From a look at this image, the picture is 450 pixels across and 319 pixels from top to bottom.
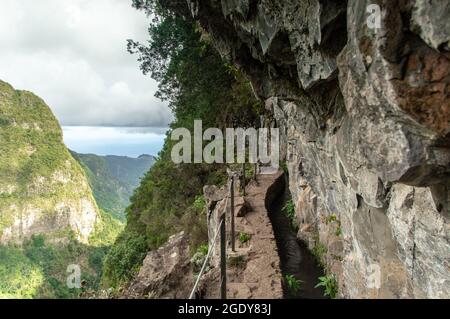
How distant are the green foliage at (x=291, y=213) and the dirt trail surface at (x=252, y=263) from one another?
3.69 feet

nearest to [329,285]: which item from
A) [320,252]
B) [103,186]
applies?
[320,252]

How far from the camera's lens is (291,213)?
11.1 m

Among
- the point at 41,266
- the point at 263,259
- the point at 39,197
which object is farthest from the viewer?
the point at 39,197

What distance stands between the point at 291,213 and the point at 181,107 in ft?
32.3

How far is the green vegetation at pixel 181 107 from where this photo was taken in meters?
14.7

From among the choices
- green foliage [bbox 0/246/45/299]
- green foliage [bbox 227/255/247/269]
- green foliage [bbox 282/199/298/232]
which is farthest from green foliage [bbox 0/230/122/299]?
green foliage [bbox 227/255/247/269]

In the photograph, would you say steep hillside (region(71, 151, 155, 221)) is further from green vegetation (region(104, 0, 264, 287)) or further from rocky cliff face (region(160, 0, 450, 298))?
rocky cliff face (region(160, 0, 450, 298))

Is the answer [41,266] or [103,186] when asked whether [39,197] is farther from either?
[103,186]

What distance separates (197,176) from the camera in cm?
1634

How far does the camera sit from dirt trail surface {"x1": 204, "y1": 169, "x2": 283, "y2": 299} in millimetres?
5867

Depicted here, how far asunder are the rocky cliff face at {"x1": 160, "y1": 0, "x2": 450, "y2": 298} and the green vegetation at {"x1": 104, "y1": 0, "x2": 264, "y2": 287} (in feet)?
26.7

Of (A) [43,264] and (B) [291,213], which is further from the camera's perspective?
(A) [43,264]

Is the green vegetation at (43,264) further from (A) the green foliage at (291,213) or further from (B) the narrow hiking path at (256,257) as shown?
(B) the narrow hiking path at (256,257)

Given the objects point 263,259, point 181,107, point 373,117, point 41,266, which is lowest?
point 41,266
